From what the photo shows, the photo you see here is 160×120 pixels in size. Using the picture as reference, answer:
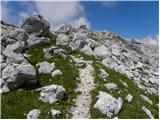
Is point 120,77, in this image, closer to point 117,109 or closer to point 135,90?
point 135,90

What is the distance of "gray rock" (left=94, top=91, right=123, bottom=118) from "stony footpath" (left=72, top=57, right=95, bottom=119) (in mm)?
955

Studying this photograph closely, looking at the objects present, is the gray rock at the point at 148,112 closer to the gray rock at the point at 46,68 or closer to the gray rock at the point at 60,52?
the gray rock at the point at 46,68

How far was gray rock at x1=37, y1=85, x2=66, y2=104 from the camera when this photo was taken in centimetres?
2659

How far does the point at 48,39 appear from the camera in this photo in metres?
45.8

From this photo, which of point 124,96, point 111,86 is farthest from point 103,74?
point 124,96

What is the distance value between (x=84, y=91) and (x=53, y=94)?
3.49 meters

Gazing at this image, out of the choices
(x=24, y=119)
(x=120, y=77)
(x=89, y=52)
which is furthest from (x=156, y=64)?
(x=24, y=119)

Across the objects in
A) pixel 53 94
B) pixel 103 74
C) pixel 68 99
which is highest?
pixel 103 74

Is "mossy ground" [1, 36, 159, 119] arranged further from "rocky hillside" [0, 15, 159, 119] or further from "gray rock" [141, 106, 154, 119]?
"gray rock" [141, 106, 154, 119]

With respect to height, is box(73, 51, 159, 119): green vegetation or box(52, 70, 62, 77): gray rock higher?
box(52, 70, 62, 77): gray rock

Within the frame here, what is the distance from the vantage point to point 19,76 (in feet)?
90.3

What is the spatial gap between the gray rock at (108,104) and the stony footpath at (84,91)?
96cm

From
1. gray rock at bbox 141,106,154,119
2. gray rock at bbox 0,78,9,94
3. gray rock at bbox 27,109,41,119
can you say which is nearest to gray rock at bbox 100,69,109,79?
gray rock at bbox 141,106,154,119

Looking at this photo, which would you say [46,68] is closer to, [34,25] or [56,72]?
[56,72]
